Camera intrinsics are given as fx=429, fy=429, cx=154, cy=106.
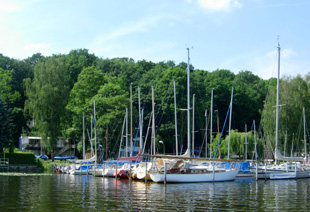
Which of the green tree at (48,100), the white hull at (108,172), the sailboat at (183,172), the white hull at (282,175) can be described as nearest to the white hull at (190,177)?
the sailboat at (183,172)

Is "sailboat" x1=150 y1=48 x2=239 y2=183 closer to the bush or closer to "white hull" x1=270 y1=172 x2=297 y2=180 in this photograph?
"white hull" x1=270 y1=172 x2=297 y2=180

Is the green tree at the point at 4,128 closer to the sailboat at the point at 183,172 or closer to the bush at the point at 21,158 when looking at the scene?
the bush at the point at 21,158

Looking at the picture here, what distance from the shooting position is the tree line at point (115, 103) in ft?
224

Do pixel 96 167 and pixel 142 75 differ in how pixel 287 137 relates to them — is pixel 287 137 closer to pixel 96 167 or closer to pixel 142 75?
pixel 96 167

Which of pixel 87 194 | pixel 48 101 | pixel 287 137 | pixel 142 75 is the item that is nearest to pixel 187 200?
pixel 87 194

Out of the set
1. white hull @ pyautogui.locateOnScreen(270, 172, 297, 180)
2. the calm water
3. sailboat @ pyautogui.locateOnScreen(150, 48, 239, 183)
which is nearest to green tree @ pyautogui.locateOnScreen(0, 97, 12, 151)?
Answer: sailboat @ pyautogui.locateOnScreen(150, 48, 239, 183)

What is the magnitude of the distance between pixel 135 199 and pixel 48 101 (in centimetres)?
5220

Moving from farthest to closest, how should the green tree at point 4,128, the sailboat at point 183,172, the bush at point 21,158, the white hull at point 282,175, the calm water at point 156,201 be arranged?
the bush at point 21,158 → the green tree at point 4,128 → the white hull at point 282,175 → the sailboat at point 183,172 → the calm water at point 156,201

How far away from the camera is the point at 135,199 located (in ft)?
88.1

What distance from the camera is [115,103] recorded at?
77062 mm

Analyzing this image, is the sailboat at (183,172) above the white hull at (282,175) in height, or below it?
above

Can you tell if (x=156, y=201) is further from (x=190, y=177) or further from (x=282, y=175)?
(x=282, y=175)

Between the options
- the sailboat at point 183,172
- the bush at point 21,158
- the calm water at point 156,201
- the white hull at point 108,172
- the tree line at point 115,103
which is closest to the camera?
the calm water at point 156,201

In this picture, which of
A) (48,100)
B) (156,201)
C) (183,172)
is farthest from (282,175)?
(48,100)
